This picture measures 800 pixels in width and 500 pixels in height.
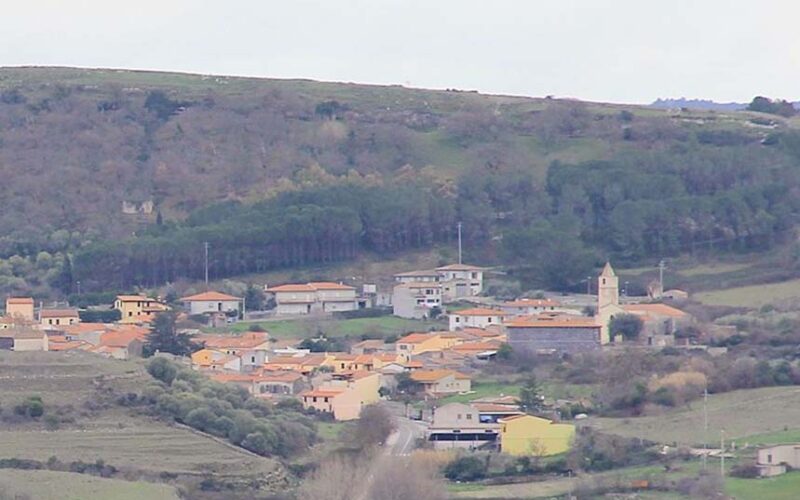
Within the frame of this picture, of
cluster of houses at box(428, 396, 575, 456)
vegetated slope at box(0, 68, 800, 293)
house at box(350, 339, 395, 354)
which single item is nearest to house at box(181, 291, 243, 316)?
vegetated slope at box(0, 68, 800, 293)

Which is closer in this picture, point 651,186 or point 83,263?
point 83,263

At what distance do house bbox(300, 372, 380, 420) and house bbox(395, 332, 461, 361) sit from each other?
16.4 feet

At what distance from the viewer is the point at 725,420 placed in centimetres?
5103

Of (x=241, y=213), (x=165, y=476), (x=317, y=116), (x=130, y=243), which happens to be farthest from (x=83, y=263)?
(x=165, y=476)

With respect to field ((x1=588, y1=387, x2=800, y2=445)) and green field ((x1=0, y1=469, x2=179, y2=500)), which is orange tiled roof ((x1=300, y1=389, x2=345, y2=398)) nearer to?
field ((x1=588, y1=387, x2=800, y2=445))

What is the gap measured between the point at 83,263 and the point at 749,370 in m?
24.7

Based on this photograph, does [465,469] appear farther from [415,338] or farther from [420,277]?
[420,277]

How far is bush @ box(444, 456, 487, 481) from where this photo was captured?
4797cm

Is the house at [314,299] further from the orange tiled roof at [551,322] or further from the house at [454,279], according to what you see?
the orange tiled roof at [551,322]

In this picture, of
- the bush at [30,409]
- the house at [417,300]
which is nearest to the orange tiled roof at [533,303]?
the house at [417,300]

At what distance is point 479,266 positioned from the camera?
75125 millimetres

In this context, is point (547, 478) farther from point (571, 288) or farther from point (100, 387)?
point (571, 288)

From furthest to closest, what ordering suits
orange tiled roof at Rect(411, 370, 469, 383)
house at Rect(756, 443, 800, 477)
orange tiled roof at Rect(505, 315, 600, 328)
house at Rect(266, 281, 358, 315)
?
1. house at Rect(266, 281, 358, 315)
2. orange tiled roof at Rect(505, 315, 600, 328)
3. orange tiled roof at Rect(411, 370, 469, 383)
4. house at Rect(756, 443, 800, 477)

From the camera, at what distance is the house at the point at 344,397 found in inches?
2163
